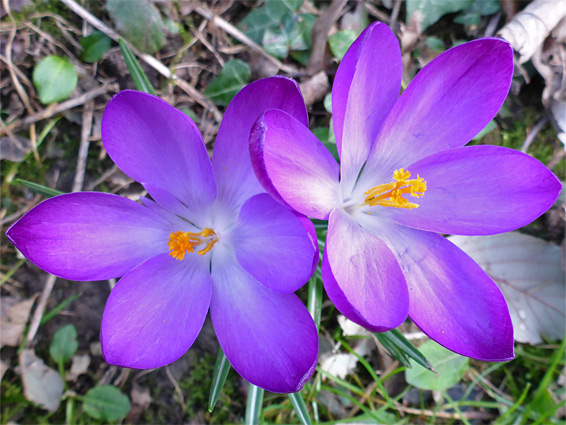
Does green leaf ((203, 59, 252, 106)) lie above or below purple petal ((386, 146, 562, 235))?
below

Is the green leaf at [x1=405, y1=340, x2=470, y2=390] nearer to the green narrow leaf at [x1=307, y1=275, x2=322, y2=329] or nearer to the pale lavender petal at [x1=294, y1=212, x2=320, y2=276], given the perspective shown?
the green narrow leaf at [x1=307, y1=275, x2=322, y2=329]

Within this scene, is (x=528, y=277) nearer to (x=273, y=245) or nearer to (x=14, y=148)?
(x=273, y=245)

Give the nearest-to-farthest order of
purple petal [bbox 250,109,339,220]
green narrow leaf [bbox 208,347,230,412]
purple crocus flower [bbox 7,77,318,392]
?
purple petal [bbox 250,109,339,220] → purple crocus flower [bbox 7,77,318,392] → green narrow leaf [bbox 208,347,230,412]

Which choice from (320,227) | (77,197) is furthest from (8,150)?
(320,227)

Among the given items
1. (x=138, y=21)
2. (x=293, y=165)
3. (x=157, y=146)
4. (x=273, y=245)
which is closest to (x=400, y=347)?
(x=273, y=245)

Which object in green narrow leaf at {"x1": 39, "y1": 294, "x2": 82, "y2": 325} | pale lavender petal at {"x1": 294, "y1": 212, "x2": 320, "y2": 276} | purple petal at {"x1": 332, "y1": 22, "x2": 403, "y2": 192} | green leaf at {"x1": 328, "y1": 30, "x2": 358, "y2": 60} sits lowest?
green narrow leaf at {"x1": 39, "y1": 294, "x2": 82, "y2": 325}

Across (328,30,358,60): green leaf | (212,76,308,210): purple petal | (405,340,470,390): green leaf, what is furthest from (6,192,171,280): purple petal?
(405,340,470,390): green leaf
